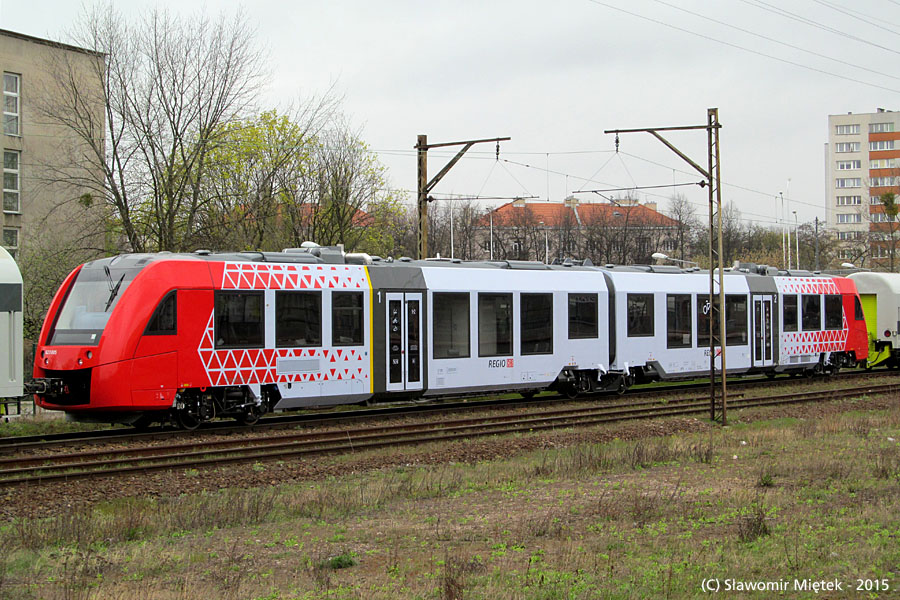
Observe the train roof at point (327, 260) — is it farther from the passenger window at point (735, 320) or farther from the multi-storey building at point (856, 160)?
the multi-storey building at point (856, 160)

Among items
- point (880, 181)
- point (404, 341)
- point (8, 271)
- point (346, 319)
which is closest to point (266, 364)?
point (346, 319)

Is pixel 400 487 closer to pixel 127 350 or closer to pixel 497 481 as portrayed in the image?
pixel 497 481

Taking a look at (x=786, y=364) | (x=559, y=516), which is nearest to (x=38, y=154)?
(x=786, y=364)

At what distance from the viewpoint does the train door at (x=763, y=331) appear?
2809cm

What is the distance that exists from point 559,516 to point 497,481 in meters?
2.66

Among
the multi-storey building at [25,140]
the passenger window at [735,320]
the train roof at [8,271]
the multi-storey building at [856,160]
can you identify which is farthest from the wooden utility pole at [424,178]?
the multi-storey building at [856,160]

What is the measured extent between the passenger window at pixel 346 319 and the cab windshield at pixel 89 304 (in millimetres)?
3992

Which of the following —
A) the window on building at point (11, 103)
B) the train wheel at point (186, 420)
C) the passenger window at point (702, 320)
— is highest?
the window on building at point (11, 103)

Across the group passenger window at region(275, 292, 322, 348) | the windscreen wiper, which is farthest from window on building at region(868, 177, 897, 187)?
the windscreen wiper

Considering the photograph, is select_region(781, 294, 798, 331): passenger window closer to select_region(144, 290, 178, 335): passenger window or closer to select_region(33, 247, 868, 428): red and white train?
select_region(33, 247, 868, 428): red and white train

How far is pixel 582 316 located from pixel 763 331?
800 centimetres

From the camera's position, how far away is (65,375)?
1570cm

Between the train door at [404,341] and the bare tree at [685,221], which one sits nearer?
the train door at [404,341]

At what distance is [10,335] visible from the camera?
1559 cm
